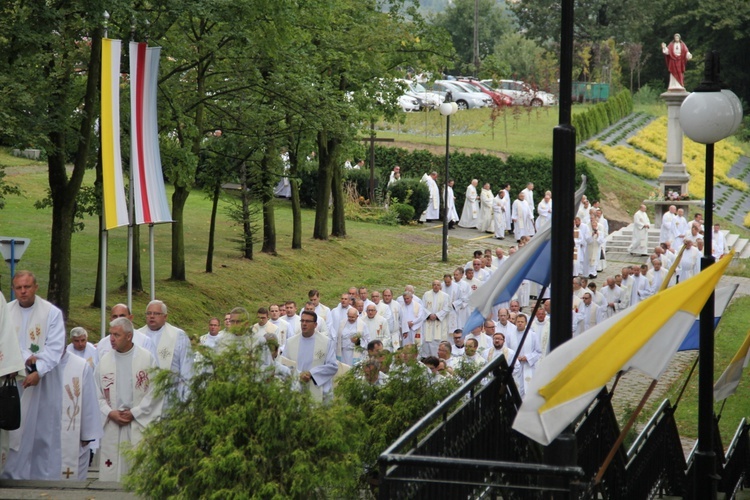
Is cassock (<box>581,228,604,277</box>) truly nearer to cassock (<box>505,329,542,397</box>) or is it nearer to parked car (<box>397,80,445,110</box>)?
cassock (<box>505,329,542,397</box>)

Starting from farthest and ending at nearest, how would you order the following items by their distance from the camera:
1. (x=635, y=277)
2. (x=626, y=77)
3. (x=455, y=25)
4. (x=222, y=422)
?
(x=455, y=25), (x=626, y=77), (x=635, y=277), (x=222, y=422)

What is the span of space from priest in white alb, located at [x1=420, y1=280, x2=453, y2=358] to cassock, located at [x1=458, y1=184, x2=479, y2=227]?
1578 cm

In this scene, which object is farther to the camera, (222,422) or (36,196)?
(36,196)

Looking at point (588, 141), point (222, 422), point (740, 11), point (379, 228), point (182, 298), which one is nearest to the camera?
point (222, 422)

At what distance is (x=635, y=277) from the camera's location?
24.8 m

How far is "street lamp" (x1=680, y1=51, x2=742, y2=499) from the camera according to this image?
961cm

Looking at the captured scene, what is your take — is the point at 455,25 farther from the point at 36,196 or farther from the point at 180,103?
the point at 180,103

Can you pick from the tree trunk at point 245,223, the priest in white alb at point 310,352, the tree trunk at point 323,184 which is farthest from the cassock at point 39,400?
the tree trunk at point 323,184

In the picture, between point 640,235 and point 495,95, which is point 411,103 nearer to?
point 495,95

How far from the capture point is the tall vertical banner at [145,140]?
15.2 meters

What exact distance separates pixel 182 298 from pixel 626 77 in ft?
177

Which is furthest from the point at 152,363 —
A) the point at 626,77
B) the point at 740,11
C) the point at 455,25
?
the point at 455,25

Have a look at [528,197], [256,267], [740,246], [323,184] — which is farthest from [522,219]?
Answer: [256,267]

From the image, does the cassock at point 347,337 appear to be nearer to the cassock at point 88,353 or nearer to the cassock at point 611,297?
the cassock at point 88,353
